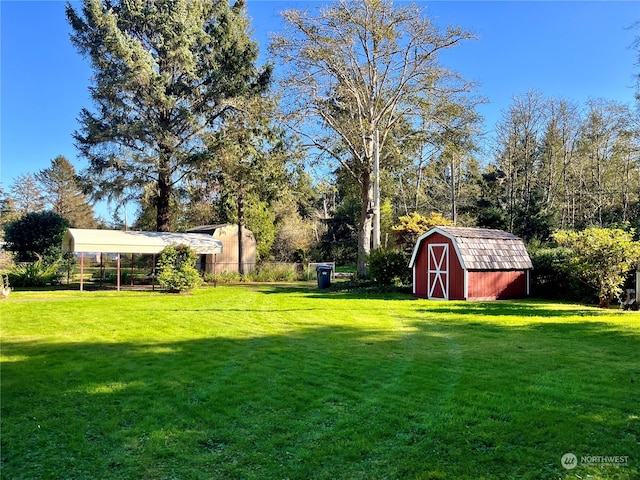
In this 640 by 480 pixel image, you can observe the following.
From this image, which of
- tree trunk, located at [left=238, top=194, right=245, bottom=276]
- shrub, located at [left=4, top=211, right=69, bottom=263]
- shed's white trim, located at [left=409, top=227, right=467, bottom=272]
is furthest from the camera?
tree trunk, located at [left=238, top=194, right=245, bottom=276]

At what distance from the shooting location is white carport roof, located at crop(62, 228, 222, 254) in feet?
59.4

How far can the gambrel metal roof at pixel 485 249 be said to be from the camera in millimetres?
15219

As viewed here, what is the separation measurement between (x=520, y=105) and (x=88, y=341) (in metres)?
29.1

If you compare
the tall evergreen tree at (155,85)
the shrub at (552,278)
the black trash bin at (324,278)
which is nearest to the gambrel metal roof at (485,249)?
the shrub at (552,278)

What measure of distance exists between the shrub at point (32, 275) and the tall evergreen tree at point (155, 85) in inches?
189

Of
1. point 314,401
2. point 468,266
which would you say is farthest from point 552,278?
point 314,401

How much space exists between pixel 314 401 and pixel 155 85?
21217 millimetres

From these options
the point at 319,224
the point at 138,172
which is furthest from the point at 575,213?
the point at 138,172

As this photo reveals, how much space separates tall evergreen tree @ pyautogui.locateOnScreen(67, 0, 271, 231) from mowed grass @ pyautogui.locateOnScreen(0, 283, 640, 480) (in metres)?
15.3

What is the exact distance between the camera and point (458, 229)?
16.2 meters

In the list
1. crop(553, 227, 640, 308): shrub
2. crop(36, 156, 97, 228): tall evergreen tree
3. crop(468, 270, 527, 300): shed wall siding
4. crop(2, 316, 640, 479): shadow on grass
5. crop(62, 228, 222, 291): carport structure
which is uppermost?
crop(36, 156, 97, 228): tall evergreen tree

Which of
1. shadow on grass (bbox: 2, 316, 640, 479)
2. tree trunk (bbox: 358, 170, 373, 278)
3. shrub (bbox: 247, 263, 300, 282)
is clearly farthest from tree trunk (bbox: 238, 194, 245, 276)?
shadow on grass (bbox: 2, 316, 640, 479)

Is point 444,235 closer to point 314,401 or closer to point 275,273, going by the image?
point 314,401

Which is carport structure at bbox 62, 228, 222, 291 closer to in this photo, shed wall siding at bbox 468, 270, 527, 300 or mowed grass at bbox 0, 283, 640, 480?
mowed grass at bbox 0, 283, 640, 480
